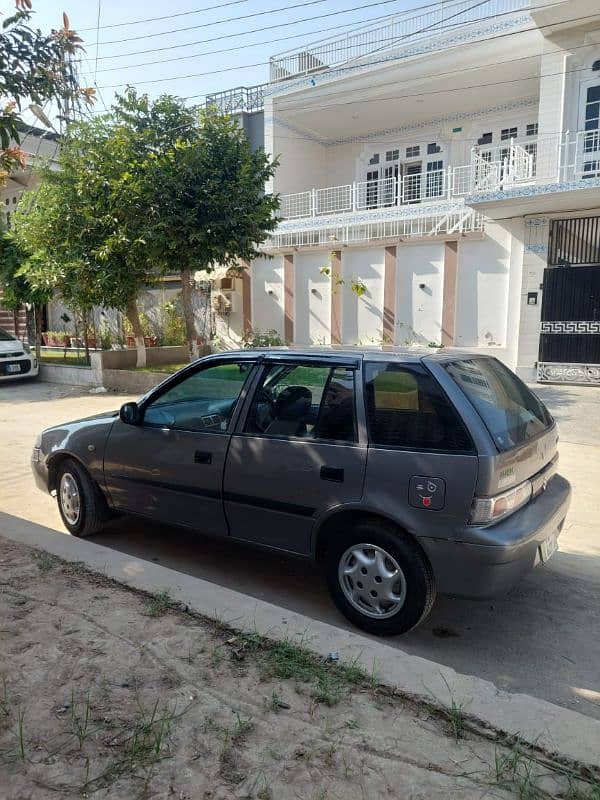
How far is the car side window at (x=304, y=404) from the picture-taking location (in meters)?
3.53

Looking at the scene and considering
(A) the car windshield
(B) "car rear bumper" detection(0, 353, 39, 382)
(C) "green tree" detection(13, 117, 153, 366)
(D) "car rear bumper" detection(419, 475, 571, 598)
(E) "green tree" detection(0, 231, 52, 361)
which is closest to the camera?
(D) "car rear bumper" detection(419, 475, 571, 598)

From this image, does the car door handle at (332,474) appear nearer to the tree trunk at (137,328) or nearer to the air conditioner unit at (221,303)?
the tree trunk at (137,328)

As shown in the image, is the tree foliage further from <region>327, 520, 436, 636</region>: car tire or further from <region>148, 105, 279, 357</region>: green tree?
<region>327, 520, 436, 636</region>: car tire

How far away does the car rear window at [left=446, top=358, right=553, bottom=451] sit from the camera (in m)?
3.28

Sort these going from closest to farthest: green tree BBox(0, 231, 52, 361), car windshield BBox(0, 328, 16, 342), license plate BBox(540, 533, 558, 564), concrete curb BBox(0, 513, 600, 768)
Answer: concrete curb BBox(0, 513, 600, 768), license plate BBox(540, 533, 558, 564), car windshield BBox(0, 328, 16, 342), green tree BBox(0, 231, 52, 361)

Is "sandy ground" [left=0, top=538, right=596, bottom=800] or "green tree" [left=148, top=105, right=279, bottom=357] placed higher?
"green tree" [left=148, top=105, right=279, bottom=357]

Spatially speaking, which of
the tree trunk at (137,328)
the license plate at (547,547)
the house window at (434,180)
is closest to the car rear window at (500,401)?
the license plate at (547,547)

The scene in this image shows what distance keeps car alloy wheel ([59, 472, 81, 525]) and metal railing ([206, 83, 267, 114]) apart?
19.6m

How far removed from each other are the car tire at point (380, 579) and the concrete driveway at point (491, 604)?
18 cm

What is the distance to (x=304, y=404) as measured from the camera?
3.78 meters

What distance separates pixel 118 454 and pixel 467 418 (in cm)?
262

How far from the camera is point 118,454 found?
442 cm

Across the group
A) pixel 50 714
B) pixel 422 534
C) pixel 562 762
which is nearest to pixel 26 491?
pixel 50 714

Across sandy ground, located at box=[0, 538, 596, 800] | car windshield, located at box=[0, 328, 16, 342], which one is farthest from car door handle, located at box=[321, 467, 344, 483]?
car windshield, located at box=[0, 328, 16, 342]
